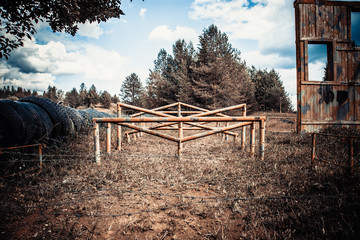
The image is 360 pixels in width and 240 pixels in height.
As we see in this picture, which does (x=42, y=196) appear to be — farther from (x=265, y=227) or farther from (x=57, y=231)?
(x=265, y=227)

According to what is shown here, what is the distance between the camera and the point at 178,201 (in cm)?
240

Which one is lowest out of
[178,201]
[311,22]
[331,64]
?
[178,201]

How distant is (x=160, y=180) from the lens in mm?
3020

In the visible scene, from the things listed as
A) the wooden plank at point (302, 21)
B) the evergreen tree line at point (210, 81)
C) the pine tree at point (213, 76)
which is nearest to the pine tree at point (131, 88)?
the evergreen tree line at point (210, 81)

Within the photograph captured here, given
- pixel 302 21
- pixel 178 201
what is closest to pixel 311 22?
pixel 302 21

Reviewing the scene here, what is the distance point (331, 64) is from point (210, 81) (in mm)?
14991

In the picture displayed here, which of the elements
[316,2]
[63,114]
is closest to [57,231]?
[63,114]

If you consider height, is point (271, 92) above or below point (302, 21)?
above

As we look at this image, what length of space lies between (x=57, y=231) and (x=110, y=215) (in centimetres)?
54

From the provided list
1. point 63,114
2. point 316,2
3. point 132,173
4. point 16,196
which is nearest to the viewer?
point 16,196

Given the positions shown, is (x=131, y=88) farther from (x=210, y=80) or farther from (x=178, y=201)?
(x=178, y=201)

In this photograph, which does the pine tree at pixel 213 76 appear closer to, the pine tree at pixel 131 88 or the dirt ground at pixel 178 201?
the dirt ground at pixel 178 201

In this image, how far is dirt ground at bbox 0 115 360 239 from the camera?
5.89 feet

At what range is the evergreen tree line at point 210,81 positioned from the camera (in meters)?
20.9
